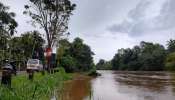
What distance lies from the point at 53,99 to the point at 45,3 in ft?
79.2

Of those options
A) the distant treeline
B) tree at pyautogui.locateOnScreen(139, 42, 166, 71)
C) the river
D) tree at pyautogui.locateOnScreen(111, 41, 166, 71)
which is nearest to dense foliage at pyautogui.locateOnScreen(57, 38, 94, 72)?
the distant treeline

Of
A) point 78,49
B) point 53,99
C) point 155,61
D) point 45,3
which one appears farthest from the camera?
point 155,61

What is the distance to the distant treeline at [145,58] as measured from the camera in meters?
102

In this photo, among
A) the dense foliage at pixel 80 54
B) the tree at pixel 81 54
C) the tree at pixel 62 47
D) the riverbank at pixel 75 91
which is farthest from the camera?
the tree at pixel 81 54

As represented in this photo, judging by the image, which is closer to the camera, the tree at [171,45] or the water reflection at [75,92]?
the water reflection at [75,92]

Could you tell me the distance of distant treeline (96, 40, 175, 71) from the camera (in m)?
102

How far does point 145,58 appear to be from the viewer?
4471 inches

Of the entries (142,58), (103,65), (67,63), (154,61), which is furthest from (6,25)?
(103,65)

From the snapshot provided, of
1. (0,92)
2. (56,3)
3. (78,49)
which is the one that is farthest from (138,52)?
(0,92)

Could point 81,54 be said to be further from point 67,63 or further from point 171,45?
point 171,45

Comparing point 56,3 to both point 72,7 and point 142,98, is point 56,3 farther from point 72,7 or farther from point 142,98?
point 142,98

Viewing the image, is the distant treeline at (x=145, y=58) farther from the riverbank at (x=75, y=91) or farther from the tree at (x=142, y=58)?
the riverbank at (x=75, y=91)

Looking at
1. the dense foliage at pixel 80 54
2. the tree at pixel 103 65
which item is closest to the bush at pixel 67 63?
the dense foliage at pixel 80 54

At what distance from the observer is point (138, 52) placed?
137750 millimetres
